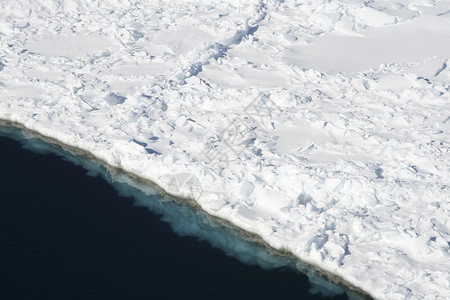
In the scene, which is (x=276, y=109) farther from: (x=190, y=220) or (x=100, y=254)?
(x=100, y=254)

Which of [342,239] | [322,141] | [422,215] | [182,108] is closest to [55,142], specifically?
[182,108]

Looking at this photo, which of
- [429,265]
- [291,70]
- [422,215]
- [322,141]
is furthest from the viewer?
[291,70]

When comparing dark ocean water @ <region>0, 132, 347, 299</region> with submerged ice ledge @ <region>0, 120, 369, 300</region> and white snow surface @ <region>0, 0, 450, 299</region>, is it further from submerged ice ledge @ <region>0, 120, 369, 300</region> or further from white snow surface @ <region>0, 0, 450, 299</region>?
white snow surface @ <region>0, 0, 450, 299</region>

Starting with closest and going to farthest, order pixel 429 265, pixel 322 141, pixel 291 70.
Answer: pixel 429 265, pixel 322 141, pixel 291 70

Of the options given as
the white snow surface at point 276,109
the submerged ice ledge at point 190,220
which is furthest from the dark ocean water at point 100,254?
the white snow surface at point 276,109

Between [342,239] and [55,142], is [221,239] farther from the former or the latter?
[55,142]

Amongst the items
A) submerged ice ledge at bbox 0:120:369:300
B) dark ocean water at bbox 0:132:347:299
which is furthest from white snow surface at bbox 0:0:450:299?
dark ocean water at bbox 0:132:347:299

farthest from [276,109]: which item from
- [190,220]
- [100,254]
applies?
[100,254]
